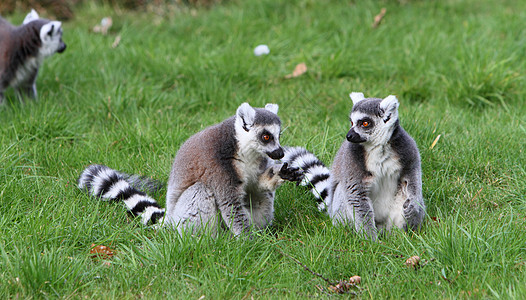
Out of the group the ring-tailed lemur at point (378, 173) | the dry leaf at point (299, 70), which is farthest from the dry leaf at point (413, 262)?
the dry leaf at point (299, 70)

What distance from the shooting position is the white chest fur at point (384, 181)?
3.48 m

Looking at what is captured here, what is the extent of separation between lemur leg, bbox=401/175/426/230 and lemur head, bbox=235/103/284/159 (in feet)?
2.71

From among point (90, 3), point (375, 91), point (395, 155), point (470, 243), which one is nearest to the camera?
point (470, 243)

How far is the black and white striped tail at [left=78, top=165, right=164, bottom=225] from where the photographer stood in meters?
3.81

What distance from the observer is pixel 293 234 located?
11.9 feet

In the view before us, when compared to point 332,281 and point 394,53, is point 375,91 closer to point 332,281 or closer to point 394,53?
point 394,53

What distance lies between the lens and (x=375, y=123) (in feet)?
11.3

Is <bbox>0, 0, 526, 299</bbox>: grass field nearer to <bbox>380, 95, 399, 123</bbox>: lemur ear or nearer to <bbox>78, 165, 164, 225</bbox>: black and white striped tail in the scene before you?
<bbox>78, 165, 164, 225</bbox>: black and white striped tail

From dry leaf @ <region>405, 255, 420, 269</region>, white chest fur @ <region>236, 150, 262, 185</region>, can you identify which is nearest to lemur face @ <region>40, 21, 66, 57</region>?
white chest fur @ <region>236, 150, 262, 185</region>

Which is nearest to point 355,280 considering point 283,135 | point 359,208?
point 359,208

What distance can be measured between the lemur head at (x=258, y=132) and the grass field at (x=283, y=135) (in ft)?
1.77

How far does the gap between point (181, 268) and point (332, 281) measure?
83 centimetres

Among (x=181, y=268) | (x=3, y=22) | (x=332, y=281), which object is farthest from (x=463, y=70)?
(x=3, y=22)

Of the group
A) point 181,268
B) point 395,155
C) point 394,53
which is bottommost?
point 394,53
